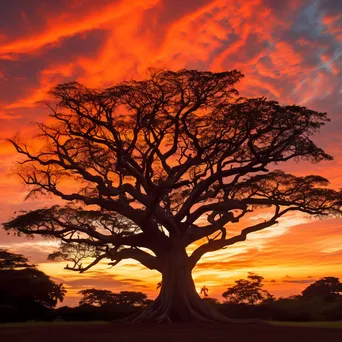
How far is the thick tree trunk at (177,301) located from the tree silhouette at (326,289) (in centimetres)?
2419

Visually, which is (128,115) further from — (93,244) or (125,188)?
(93,244)

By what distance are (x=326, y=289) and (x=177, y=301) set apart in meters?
27.4

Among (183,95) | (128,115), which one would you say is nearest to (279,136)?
(183,95)

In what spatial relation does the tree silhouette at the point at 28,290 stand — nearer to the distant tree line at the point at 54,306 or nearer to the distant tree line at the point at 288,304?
the distant tree line at the point at 54,306

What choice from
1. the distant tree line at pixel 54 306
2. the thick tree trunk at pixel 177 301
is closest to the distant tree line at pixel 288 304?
the distant tree line at pixel 54 306

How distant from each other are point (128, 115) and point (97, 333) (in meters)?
13.6

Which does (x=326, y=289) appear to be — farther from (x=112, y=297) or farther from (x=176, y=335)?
(x=176, y=335)

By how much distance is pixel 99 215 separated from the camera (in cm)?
4025

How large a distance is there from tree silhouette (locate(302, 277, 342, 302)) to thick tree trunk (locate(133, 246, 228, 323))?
79.4 feet

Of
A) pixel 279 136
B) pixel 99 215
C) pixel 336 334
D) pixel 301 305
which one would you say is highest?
pixel 279 136

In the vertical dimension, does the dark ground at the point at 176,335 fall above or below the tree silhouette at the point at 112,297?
below

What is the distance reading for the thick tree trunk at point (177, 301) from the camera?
112ft

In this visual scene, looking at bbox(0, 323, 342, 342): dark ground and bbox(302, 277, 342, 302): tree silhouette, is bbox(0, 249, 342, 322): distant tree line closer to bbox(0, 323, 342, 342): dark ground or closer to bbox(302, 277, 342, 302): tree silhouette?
bbox(302, 277, 342, 302): tree silhouette

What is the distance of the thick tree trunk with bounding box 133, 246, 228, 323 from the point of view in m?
34.1
